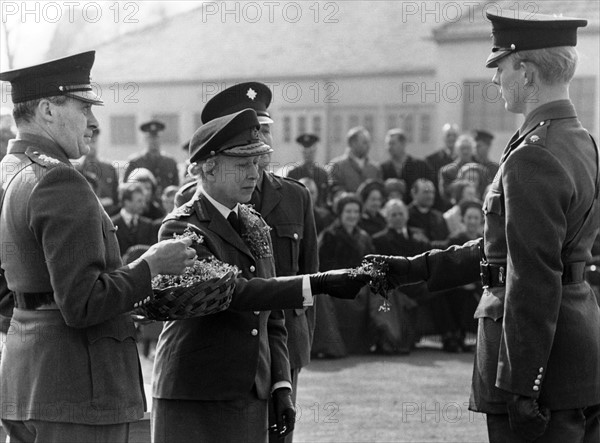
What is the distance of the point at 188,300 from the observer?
4.28 metres

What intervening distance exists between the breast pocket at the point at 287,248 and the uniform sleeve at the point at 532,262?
1.84 m

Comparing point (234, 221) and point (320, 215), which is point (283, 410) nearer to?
point (234, 221)

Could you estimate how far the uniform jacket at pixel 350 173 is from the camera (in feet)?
49.4

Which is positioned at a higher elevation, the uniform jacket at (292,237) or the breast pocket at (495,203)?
the breast pocket at (495,203)

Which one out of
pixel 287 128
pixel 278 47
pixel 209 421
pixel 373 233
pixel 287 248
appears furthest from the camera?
pixel 278 47

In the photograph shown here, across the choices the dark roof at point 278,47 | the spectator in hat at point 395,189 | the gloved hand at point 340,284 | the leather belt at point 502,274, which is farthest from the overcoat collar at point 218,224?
the dark roof at point 278,47

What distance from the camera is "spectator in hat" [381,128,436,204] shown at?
50.8 ft

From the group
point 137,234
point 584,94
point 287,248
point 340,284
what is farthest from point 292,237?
point 584,94

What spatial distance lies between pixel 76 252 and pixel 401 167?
11.8 m

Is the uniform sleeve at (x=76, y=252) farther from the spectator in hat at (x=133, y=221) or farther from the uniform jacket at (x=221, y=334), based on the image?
the spectator in hat at (x=133, y=221)

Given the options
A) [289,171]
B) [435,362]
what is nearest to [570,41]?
[435,362]

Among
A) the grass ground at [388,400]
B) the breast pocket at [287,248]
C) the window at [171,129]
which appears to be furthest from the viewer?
the window at [171,129]

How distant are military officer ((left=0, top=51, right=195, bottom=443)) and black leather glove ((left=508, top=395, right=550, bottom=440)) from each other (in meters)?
1.34

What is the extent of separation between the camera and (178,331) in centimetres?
473
